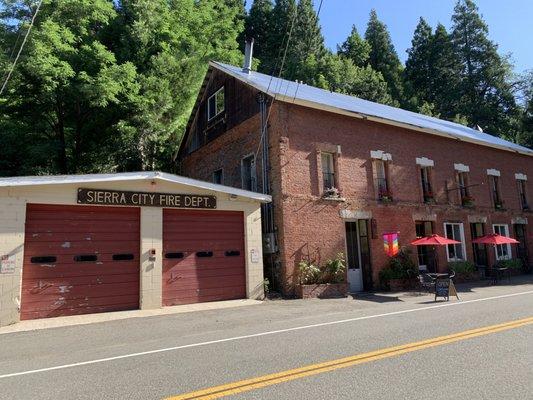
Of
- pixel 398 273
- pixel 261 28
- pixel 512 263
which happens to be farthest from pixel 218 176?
pixel 261 28

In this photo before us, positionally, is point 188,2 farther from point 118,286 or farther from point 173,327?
point 173,327

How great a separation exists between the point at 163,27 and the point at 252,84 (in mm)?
9839

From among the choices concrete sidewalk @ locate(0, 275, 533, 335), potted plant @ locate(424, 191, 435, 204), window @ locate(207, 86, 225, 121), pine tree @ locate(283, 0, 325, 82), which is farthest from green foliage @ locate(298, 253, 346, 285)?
pine tree @ locate(283, 0, 325, 82)

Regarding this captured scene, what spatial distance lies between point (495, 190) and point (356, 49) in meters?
35.0

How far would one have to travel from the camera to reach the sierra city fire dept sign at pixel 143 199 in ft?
40.4

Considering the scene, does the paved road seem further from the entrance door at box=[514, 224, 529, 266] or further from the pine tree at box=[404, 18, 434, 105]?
the pine tree at box=[404, 18, 434, 105]

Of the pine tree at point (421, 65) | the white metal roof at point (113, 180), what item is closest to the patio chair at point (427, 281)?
the white metal roof at point (113, 180)

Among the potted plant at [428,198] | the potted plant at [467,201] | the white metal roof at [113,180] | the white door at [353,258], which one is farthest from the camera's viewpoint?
the potted plant at [467,201]

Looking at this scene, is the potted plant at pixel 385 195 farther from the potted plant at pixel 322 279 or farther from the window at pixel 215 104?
the window at pixel 215 104

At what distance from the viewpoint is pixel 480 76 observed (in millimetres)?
51000

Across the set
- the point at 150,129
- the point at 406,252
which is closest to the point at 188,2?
the point at 150,129

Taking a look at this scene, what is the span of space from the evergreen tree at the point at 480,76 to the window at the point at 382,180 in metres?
33.8

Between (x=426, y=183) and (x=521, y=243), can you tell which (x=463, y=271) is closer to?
(x=426, y=183)

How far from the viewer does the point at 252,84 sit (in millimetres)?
17594
